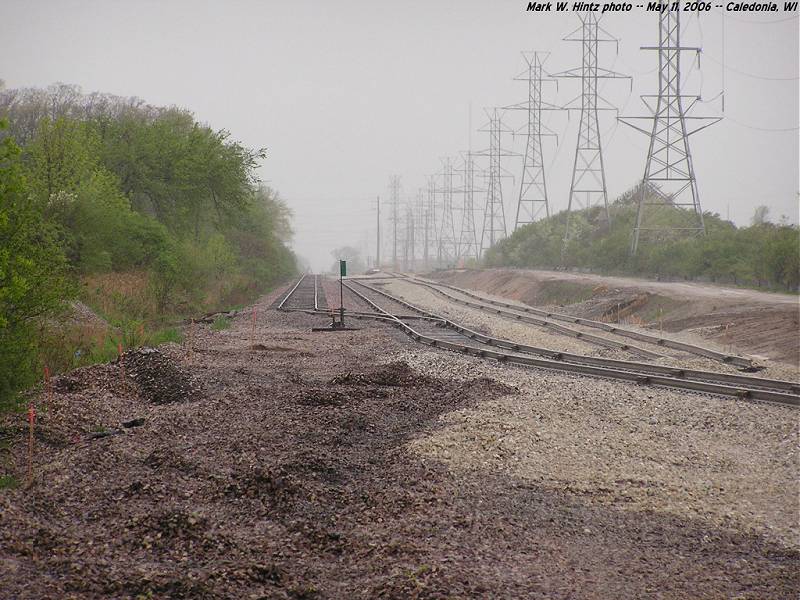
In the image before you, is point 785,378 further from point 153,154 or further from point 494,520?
point 153,154

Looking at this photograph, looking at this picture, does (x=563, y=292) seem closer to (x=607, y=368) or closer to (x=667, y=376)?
(x=607, y=368)

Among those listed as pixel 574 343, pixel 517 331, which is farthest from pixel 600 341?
pixel 517 331

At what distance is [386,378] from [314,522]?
24.7 ft

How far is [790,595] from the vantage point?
5.72 m

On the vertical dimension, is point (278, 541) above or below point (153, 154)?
below

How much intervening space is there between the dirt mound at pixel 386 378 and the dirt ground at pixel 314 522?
2239 millimetres

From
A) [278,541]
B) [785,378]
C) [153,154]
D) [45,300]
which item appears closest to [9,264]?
[45,300]

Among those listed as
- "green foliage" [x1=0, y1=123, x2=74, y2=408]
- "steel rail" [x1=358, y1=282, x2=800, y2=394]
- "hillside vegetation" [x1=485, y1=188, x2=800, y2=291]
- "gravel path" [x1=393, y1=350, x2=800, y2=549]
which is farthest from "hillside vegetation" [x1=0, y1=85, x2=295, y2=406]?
"hillside vegetation" [x1=485, y1=188, x2=800, y2=291]

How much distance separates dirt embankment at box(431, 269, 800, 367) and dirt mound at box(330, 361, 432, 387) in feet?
30.4

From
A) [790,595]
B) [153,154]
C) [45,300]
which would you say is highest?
[153,154]

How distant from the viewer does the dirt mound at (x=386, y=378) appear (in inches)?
558

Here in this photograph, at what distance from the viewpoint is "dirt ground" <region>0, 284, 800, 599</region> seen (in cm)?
569

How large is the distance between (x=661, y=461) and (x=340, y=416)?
439cm

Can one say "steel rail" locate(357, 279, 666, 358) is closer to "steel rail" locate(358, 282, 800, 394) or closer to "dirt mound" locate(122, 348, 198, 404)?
"steel rail" locate(358, 282, 800, 394)
